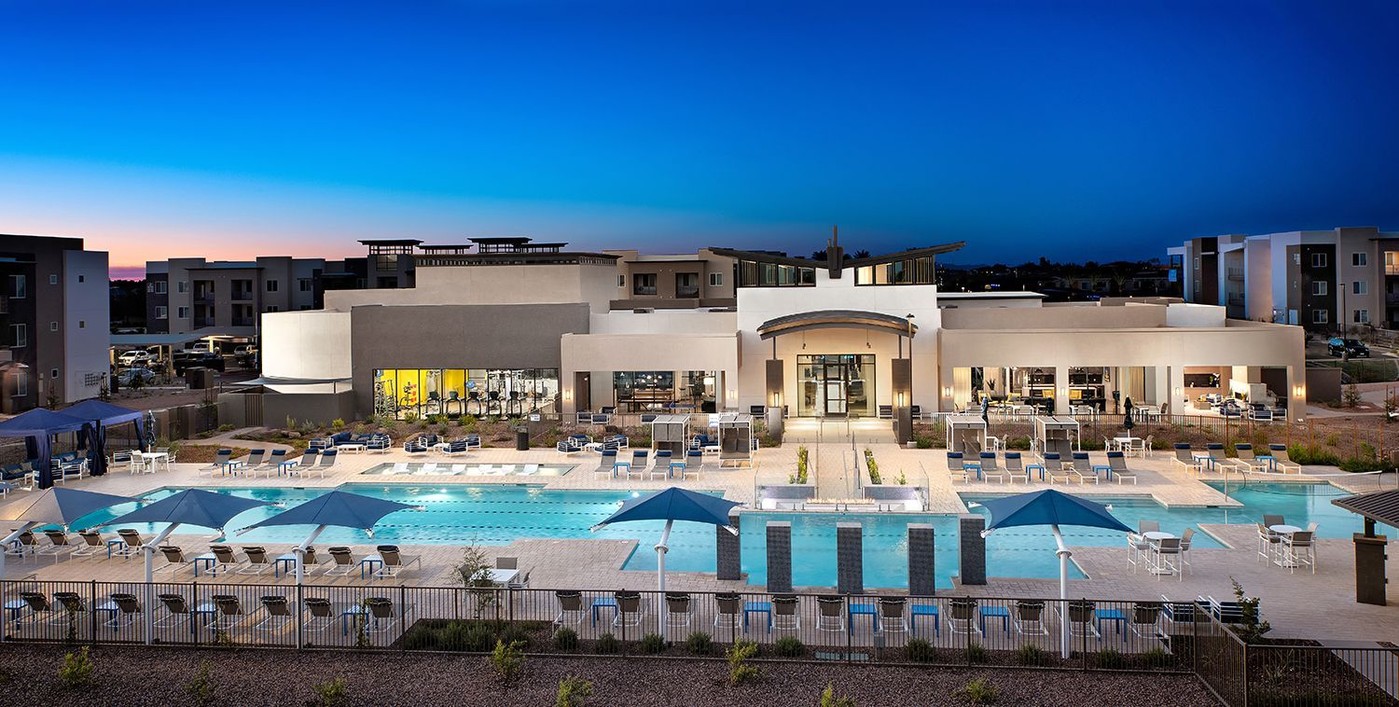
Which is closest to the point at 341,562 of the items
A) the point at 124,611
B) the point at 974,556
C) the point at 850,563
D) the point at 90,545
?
the point at 124,611

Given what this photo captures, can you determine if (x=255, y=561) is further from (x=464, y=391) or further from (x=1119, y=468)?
(x=464, y=391)

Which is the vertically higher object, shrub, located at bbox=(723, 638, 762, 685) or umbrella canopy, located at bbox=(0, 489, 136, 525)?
umbrella canopy, located at bbox=(0, 489, 136, 525)

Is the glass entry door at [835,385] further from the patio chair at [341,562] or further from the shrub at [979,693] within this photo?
the shrub at [979,693]

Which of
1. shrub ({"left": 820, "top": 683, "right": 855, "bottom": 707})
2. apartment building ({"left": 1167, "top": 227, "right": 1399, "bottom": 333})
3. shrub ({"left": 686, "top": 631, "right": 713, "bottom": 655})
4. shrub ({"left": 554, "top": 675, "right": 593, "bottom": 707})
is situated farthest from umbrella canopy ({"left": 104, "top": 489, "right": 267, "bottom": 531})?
apartment building ({"left": 1167, "top": 227, "right": 1399, "bottom": 333})

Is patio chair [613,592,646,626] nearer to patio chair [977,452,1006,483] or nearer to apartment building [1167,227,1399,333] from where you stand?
patio chair [977,452,1006,483]

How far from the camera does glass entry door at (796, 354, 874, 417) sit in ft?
128

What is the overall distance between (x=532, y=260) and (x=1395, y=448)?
35568 millimetres

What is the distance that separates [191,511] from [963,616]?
12.7m

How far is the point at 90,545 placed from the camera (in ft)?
66.2

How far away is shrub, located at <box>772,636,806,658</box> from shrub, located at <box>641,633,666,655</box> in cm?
156

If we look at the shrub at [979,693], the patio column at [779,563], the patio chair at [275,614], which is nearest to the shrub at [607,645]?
the patio column at [779,563]

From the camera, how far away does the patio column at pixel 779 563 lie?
1681cm

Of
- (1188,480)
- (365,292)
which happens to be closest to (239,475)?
(365,292)

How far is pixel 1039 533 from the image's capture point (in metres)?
21.4
